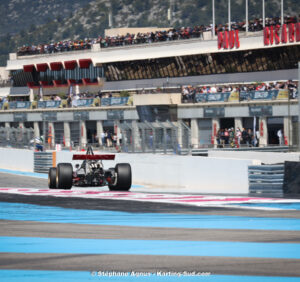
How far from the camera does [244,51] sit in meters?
58.9

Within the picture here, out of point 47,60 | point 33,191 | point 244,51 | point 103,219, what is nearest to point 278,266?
point 103,219

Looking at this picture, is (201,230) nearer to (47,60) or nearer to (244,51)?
(244,51)

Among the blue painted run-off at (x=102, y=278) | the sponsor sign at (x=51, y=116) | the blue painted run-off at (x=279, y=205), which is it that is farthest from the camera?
the sponsor sign at (x=51, y=116)

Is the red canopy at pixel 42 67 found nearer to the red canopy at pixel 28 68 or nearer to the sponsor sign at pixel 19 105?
the red canopy at pixel 28 68

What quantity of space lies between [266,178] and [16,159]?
68.4 ft

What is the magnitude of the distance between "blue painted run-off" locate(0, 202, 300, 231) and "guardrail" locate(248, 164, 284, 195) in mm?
6719

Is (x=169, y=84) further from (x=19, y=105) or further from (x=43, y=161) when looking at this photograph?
(x=43, y=161)

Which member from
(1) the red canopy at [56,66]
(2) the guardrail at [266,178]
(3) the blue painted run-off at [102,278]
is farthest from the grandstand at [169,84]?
(3) the blue painted run-off at [102,278]

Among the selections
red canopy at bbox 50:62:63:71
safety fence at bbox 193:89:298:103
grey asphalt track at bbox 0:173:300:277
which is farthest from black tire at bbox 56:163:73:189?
red canopy at bbox 50:62:63:71

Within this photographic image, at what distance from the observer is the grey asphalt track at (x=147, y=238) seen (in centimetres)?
913

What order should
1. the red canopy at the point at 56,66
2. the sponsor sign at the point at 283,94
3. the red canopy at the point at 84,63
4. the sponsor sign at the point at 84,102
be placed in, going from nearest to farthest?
the sponsor sign at the point at 283,94 < the sponsor sign at the point at 84,102 < the red canopy at the point at 84,63 < the red canopy at the point at 56,66

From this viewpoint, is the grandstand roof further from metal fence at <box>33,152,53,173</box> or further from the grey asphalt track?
the grey asphalt track

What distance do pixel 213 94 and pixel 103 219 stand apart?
3712cm

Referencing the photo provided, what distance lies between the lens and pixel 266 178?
71.2 ft
